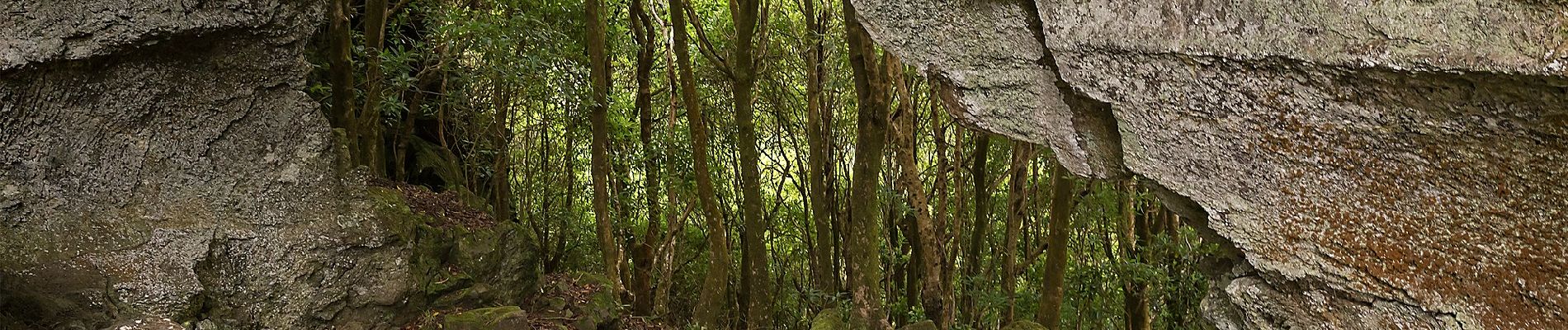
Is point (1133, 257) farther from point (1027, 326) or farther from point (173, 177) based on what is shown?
point (173, 177)

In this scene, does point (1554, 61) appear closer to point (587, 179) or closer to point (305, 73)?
point (305, 73)

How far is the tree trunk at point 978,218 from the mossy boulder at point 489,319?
191 inches

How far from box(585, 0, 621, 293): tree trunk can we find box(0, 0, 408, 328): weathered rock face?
2.09 m

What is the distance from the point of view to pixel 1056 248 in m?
7.53

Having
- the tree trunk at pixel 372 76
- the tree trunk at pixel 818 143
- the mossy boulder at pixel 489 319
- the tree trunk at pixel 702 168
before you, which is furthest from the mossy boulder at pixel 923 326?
the tree trunk at pixel 372 76

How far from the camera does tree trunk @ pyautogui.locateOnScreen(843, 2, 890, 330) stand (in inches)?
261

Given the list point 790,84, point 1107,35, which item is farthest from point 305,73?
point 790,84

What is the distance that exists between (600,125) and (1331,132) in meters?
5.21

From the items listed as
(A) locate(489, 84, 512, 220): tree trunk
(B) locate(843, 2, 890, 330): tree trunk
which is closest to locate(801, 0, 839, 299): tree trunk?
(B) locate(843, 2, 890, 330): tree trunk

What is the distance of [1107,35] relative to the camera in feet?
9.31

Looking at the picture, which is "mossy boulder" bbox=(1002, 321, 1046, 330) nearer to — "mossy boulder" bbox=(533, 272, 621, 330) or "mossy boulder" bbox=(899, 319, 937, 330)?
"mossy boulder" bbox=(899, 319, 937, 330)

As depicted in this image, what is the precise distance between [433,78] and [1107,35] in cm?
574

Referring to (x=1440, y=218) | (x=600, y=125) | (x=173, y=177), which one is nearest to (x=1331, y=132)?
(x=1440, y=218)

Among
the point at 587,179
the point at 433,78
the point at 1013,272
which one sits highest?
the point at 433,78
